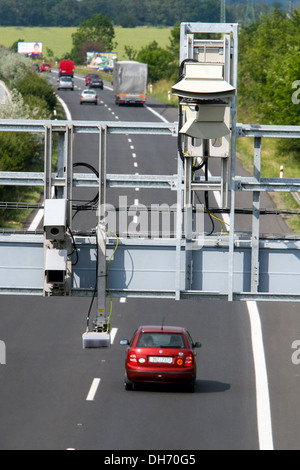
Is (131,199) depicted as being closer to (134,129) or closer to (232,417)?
(232,417)

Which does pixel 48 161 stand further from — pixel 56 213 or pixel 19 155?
pixel 19 155

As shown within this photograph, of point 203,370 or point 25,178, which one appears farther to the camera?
point 203,370

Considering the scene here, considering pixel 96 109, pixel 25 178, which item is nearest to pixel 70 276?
pixel 25 178

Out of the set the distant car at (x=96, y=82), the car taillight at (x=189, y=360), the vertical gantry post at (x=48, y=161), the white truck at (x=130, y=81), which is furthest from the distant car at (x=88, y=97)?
the vertical gantry post at (x=48, y=161)

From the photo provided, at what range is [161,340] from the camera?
1024 inches

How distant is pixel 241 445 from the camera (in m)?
21.5

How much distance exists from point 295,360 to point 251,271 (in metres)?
15.0

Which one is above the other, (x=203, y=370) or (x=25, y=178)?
(x=25, y=178)

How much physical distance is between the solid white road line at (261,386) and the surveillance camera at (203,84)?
10.2 metres

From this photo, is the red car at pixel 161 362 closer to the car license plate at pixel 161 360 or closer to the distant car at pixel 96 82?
the car license plate at pixel 161 360

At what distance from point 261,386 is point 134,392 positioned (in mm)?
3421

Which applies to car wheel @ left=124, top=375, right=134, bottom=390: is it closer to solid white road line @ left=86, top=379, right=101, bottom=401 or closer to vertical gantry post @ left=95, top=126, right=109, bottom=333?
solid white road line @ left=86, top=379, right=101, bottom=401

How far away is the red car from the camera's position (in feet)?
83.8

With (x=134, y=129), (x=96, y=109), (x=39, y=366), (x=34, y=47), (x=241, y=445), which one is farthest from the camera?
(x=34, y=47)
